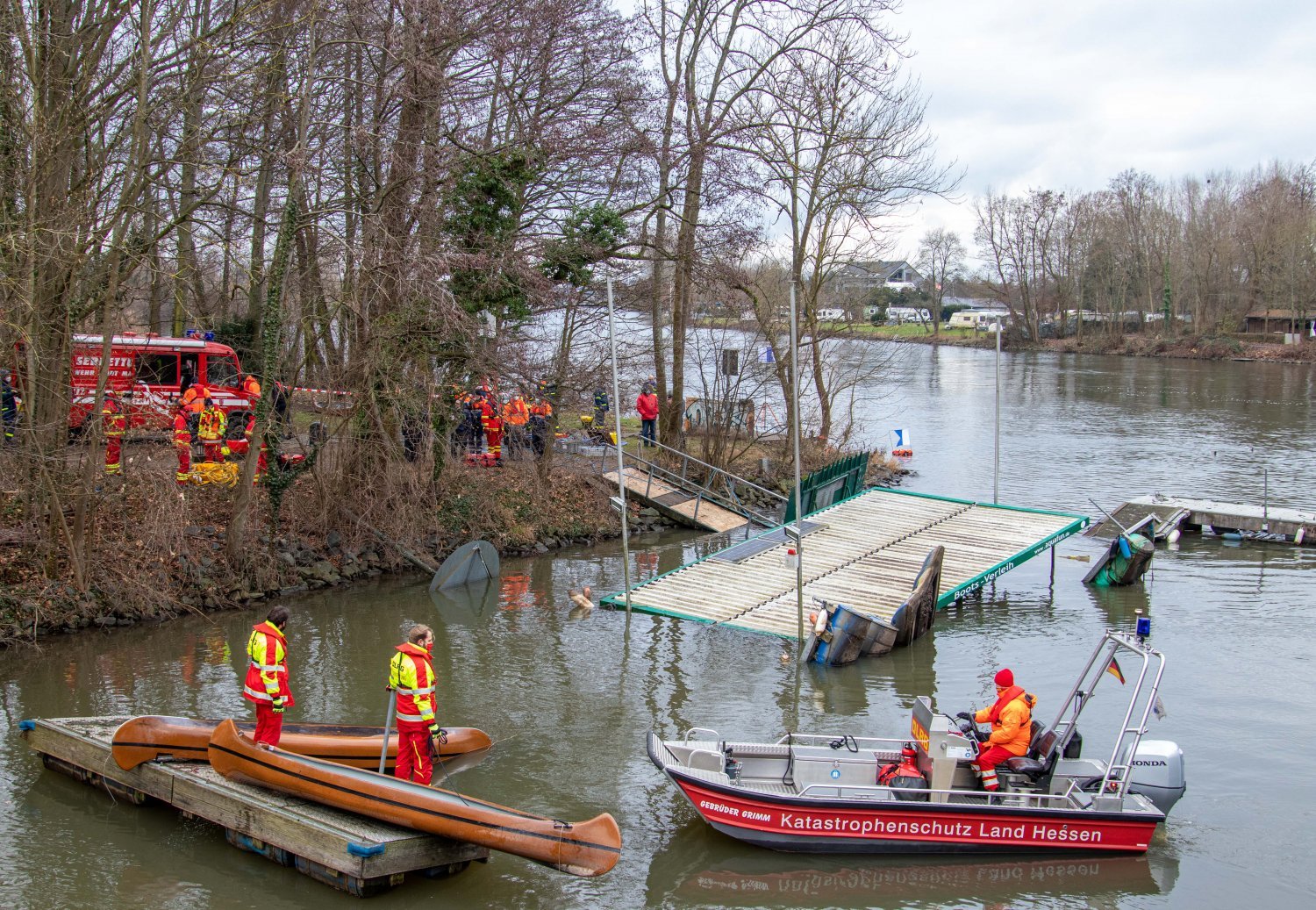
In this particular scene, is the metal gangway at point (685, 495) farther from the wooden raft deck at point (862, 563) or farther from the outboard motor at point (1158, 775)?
the outboard motor at point (1158, 775)

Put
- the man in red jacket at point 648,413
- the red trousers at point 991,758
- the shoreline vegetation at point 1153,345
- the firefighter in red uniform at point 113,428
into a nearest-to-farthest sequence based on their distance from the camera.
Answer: the red trousers at point 991,758, the firefighter in red uniform at point 113,428, the man in red jacket at point 648,413, the shoreline vegetation at point 1153,345

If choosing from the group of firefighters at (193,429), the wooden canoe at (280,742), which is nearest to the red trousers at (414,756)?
the wooden canoe at (280,742)

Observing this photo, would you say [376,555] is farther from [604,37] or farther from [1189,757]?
[1189,757]

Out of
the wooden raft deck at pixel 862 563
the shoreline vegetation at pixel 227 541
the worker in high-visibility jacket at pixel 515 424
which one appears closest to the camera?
the shoreline vegetation at pixel 227 541

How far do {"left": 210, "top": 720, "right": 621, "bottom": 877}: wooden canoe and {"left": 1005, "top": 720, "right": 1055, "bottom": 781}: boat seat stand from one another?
431cm

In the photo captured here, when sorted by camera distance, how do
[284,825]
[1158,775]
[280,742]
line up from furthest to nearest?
[1158,775] → [280,742] → [284,825]

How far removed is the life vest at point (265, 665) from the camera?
1029cm

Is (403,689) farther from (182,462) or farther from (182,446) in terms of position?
(182,462)

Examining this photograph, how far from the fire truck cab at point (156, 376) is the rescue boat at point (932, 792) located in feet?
38.8

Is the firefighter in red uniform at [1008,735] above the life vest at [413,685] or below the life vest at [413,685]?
below

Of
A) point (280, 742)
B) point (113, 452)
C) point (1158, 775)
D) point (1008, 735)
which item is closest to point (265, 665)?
point (280, 742)

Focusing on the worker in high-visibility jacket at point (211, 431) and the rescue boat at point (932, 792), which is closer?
the rescue boat at point (932, 792)

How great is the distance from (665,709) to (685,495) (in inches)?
496

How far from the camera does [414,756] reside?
10.3 metres
